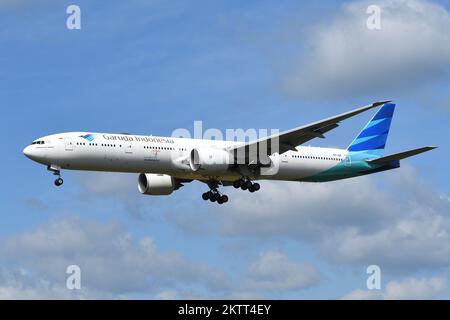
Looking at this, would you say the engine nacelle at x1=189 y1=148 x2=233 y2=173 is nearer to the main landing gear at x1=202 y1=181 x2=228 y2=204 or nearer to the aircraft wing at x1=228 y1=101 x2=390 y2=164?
the aircraft wing at x1=228 y1=101 x2=390 y2=164

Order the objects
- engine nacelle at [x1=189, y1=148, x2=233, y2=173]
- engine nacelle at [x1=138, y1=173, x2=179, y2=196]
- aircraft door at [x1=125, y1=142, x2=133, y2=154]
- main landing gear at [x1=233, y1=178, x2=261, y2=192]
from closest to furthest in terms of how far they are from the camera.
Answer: aircraft door at [x1=125, y1=142, x2=133, y2=154] → engine nacelle at [x1=189, y1=148, x2=233, y2=173] → main landing gear at [x1=233, y1=178, x2=261, y2=192] → engine nacelle at [x1=138, y1=173, x2=179, y2=196]

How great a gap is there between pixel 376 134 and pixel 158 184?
1813 centimetres

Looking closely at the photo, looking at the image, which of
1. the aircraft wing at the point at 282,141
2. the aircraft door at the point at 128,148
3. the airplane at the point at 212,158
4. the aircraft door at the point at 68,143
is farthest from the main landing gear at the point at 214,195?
the aircraft door at the point at 68,143

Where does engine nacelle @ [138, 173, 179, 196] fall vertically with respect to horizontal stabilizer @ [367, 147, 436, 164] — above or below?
below

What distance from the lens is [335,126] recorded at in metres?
59.8

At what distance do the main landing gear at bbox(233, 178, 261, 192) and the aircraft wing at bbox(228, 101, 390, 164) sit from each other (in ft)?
5.63

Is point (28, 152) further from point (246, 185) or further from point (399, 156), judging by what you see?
point (399, 156)

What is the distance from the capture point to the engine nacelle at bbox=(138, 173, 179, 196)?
230ft

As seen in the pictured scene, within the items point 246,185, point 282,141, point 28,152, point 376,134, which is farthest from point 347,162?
point 28,152

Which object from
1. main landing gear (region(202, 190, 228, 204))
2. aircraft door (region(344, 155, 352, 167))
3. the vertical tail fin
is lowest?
main landing gear (region(202, 190, 228, 204))

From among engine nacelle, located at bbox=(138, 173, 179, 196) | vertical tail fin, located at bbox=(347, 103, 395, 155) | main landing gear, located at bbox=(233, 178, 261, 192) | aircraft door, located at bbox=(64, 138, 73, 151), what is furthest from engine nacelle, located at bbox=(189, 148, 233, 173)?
vertical tail fin, located at bbox=(347, 103, 395, 155)

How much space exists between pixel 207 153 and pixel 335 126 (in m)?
9.07

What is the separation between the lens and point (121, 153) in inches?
2415
